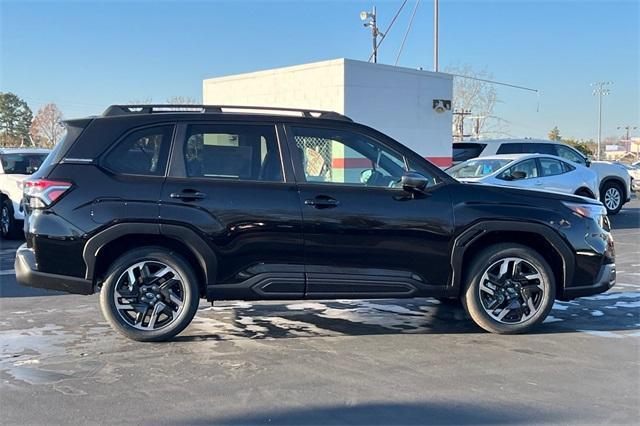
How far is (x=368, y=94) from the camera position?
Result: 1391 cm

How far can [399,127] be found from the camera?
14.7 m

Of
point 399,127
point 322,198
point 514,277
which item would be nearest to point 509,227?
point 514,277

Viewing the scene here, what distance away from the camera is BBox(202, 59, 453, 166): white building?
13633 millimetres

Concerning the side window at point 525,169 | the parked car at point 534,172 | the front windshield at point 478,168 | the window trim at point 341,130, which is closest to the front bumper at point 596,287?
the window trim at point 341,130

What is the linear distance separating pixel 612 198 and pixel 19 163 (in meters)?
14.1

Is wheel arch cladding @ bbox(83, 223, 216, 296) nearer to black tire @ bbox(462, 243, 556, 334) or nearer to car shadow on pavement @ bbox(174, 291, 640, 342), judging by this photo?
car shadow on pavement @ bbox(174, 291, 640, 342)

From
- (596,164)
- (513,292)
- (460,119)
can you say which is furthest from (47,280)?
(460,119)

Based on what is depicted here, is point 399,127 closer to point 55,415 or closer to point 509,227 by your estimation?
point 509,227

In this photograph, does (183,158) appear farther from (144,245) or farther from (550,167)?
(550,167)

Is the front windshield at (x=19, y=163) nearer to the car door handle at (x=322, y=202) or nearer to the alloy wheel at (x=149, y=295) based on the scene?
the alloy wheel at (x=149, y=295)


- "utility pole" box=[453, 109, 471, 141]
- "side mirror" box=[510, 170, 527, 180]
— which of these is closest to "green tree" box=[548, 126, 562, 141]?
"utility pole" box=[453, 109, 471, 141]

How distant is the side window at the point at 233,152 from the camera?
5305mm

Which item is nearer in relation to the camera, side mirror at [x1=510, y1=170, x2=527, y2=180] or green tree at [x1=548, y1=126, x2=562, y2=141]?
side mirror at [x1=510, y1=170, x2=527, y2=180]

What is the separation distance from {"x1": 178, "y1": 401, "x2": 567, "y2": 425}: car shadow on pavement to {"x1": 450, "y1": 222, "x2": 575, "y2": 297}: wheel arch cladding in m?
1.65
